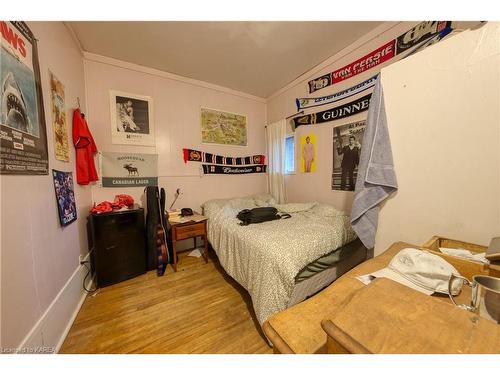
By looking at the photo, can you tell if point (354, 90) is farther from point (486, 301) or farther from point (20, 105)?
point (20, 105)

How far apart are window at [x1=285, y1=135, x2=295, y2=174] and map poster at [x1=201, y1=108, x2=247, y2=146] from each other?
718 millimetres

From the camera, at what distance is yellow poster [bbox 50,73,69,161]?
1328mm

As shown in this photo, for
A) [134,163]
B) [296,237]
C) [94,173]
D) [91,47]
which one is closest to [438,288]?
[296,237]

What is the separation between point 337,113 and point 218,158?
1751mm

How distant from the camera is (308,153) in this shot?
8.48 ft

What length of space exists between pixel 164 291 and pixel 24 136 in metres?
1.53

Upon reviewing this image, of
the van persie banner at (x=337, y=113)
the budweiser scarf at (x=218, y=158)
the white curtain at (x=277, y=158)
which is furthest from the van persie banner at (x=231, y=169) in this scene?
the van persie banner at (x=337, y=113)

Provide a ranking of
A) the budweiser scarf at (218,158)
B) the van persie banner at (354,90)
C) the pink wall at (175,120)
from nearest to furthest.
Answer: the van persie banner at (354,90) < the pink wall at (175,120) < the budweiser scarf at (218,158)

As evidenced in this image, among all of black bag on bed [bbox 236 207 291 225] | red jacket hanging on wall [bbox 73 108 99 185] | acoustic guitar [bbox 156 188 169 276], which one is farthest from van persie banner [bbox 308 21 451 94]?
red jacket hanging on wall [bbox 73 108 99 185]

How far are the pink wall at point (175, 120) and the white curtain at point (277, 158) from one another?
0.27 meters

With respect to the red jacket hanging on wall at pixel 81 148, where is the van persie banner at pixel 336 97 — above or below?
above

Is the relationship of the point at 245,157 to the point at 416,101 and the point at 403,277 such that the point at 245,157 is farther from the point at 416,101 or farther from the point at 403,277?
the point at 403,277

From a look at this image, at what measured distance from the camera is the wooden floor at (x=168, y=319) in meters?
1.17

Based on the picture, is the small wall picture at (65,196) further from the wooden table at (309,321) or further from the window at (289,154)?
the window at (289,154)
